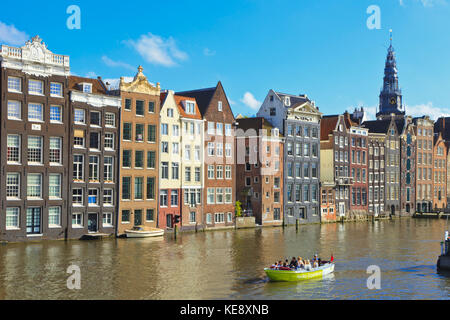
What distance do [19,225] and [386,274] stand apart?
129 feet

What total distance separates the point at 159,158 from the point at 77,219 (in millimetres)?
15205

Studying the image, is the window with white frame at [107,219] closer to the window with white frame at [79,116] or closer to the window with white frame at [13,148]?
the window with white frame at [79,116]

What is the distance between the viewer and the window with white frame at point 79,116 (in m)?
76.9

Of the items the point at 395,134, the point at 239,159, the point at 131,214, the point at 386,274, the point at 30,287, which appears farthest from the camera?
the point at 395,134

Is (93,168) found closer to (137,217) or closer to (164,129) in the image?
(137,217)

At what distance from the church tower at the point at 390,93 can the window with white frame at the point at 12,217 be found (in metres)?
125

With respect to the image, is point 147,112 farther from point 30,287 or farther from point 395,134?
point 395,134

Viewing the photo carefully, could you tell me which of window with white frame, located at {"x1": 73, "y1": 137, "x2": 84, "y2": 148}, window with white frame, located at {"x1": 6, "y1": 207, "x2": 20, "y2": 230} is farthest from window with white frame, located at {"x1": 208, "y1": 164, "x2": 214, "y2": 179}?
window with white frame, located at {"x1": 6, "y1": 207, "x2": 20, "y2": 230}

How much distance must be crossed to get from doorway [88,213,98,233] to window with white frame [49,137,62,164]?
313 inches

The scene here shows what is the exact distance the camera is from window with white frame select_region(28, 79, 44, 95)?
72500mm

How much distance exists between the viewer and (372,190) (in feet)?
438

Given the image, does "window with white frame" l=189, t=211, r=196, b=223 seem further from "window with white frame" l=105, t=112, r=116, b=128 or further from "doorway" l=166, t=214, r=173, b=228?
"window with white frame" l=105, t=112, r=116, b=128

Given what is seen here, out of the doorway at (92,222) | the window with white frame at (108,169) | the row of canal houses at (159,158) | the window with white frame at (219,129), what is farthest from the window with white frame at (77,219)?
the window with white frame at (219,129)
